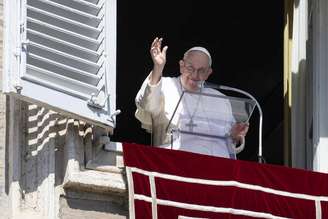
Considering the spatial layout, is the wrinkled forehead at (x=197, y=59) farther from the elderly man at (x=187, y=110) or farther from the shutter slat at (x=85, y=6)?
the shutter slat at (x=85, y=6)

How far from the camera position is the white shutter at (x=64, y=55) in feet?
31.3

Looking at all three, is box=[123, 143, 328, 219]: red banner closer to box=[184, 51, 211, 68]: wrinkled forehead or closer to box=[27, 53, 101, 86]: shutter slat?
box=[27, 53, 101, 86]: shutter slat

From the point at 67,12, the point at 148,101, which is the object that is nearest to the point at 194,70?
the point at 148,101

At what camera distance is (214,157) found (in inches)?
391

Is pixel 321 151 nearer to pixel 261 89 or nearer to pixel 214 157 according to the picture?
pixel 214 157

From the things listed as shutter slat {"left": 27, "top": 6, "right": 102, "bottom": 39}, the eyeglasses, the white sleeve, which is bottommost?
the white sleeve

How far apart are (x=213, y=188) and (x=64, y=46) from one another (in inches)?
42.4

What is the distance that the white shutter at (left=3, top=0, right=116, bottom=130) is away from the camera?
31.3 ft

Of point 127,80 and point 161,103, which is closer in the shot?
point 161,103

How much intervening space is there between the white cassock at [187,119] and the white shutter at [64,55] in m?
0.42

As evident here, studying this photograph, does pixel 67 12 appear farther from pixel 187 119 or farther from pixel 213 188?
pixel 213 188

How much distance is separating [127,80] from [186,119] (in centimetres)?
404

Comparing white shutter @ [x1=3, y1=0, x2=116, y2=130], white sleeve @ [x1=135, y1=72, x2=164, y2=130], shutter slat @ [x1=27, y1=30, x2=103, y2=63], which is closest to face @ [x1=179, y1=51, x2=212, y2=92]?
white sleeve @ [x1=135, y1=72, x2=164, y2=130]

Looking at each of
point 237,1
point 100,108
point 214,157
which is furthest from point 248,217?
point 237,1
